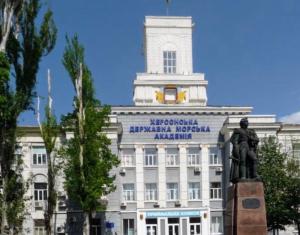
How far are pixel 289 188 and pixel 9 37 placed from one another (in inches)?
718

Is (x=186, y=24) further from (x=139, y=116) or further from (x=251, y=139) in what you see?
(x=251, y=139)

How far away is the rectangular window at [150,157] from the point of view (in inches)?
1705

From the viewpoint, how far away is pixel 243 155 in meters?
17.5

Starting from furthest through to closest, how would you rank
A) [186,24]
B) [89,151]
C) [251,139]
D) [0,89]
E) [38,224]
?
[186,24], [38,224], [89,151], [0,89], [251,139]

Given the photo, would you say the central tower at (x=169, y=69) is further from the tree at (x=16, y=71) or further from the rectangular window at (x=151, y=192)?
the tree at (x=16, y=71)

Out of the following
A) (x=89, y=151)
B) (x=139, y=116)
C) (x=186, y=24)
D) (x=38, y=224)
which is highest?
(x=186, y=24)

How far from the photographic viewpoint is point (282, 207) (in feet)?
115

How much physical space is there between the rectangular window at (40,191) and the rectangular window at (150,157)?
23.7 feet

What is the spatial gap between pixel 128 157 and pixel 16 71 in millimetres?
17570

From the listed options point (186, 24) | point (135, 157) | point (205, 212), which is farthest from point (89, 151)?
point (186, 24)

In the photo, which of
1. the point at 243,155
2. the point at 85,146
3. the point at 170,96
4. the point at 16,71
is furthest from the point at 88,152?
the point at 243,155

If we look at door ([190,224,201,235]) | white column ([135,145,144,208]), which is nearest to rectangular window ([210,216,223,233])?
door ([190,224,201,235])

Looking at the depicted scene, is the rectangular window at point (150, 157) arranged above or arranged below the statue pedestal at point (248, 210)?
above

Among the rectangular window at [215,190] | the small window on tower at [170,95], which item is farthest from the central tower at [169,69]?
the rectangular window at [215,190]
